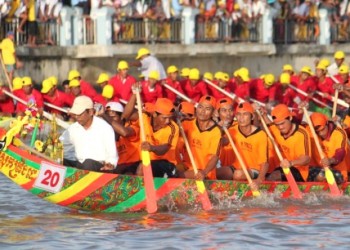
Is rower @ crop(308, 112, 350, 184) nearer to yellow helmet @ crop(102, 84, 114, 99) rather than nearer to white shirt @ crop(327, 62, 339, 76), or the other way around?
yellow helmet @ crop(102, 84, 114, 99)

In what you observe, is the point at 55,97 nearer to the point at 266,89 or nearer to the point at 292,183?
the point at 266,89

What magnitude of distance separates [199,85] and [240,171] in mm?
11497

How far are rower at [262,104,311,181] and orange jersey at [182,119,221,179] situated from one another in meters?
1.09

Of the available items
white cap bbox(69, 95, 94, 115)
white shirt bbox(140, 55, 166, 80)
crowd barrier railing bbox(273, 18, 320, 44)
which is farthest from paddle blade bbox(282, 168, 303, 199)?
crowd barrier railing bbox(273, 18, 320, 44)

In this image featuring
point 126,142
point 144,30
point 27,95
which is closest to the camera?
point 126,142

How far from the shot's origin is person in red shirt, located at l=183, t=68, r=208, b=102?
101 ft

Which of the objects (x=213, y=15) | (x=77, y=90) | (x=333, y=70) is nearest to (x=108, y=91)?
(x=77, y=90)

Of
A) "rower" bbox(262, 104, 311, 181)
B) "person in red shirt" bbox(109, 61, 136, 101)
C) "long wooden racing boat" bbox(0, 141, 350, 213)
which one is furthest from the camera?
"person in red shirt" bbox(109, 61, 136, 101)

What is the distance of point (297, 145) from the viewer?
20172 mm

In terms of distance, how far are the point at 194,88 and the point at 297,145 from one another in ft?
35.9

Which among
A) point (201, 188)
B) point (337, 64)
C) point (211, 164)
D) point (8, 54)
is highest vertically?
point (8, 54)

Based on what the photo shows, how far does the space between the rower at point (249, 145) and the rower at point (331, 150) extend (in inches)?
35.7

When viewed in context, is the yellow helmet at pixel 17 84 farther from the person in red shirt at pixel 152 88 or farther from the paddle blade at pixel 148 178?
the paddle blade at pixel 148 178

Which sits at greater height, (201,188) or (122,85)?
(122,85)
